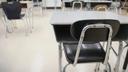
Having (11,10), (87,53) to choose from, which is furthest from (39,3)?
(87,53)

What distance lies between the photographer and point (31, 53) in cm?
279

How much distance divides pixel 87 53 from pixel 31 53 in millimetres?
1452

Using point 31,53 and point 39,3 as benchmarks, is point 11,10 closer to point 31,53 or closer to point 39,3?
point 31,53

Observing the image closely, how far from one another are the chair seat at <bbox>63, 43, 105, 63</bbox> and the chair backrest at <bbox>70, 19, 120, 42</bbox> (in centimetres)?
25

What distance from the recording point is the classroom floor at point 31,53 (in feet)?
7.72

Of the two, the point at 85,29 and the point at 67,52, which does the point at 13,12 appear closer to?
the point at 67,52

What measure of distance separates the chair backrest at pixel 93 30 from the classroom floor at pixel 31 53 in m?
1.09

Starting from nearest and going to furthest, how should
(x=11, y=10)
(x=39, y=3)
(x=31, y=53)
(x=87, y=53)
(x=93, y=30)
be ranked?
1. (x=93, y=30)
2. (x=87, y=53)
3. (x=31, y=53)
4. (x=11, y=10)
5. (x=39, y=3)

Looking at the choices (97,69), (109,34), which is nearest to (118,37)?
(109,34)

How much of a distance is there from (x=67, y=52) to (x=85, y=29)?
0.44 m

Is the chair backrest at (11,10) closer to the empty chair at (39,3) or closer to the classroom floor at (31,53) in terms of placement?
the classroom floor at (31,53)

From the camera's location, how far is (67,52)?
1.58 meters

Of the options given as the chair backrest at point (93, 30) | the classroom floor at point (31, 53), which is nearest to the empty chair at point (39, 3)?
the classroom floor at point (31, 53)

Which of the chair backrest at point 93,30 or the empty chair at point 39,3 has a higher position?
the chair backrest at point 93,30
